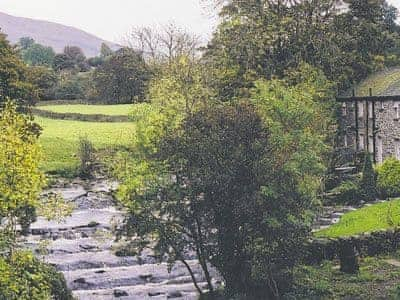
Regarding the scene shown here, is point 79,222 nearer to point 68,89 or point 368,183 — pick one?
point 368,183

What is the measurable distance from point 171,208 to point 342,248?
7.60 meters

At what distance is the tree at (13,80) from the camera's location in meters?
46.8

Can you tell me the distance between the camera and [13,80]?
47.0 m

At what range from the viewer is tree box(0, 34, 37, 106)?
46.8 m

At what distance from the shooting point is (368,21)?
56219 mm

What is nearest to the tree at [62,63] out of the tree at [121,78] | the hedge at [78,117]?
the tree at [121,78]

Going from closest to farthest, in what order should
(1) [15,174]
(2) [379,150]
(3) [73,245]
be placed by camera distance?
1. (1) [15,174]
2. (3) [73,245]
3. (2) [379,150]

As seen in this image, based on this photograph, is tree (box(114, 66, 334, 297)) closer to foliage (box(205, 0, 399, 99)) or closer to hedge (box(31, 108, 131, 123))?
foliage (box(205, 0, 399, 99))

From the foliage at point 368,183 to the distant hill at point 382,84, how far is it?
8.38 metres

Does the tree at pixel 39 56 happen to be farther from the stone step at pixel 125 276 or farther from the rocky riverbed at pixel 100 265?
the stone step at pixel 125 276

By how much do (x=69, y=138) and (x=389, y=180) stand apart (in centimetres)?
3237

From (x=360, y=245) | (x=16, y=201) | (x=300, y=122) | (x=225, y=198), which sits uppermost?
(x=300, y=122)

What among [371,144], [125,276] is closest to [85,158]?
[371,144]

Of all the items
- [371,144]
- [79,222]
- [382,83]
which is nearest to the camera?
[79,222]
